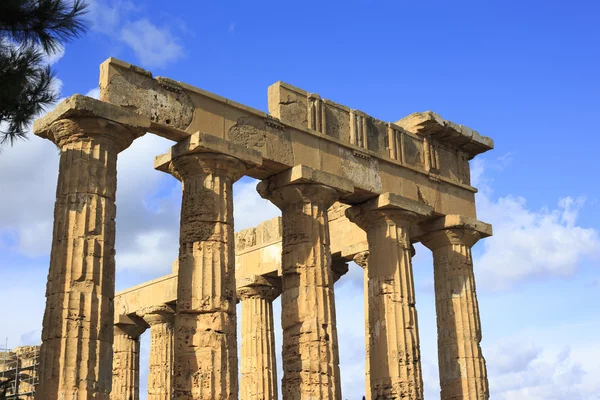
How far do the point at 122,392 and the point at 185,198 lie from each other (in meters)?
12.3

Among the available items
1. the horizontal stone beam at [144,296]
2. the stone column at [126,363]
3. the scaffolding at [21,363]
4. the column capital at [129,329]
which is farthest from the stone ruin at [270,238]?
the scaffolding at [21,363]

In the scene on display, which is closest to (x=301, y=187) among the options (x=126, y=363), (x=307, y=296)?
(x=307, y=296)

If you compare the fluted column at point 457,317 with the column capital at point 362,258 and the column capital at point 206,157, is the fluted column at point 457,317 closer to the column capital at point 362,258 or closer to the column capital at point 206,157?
the column capital at point 362,258

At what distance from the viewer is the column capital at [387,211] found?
22891 millimetres

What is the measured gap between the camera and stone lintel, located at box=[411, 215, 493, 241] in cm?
2475

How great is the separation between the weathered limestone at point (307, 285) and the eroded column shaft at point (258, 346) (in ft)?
19.1

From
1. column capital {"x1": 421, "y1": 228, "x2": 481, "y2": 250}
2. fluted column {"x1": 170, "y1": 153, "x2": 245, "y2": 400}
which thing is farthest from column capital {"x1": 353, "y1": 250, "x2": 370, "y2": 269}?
fluted column {"x1": 170, "y1": 153, "x2": 245, "y2": 400}

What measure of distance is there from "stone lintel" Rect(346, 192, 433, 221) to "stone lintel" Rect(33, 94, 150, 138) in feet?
22.0

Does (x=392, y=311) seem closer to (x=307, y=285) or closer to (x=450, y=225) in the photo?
(x=307, y=285)

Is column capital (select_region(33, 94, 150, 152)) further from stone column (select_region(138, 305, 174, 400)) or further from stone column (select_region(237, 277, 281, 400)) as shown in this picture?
stone column (select_region(138, 305, 174, 400))

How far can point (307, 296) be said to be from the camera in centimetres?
2080

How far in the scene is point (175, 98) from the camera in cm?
1952

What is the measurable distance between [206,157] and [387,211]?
5518mm

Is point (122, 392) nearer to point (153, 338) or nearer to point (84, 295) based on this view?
point (153, 338)
